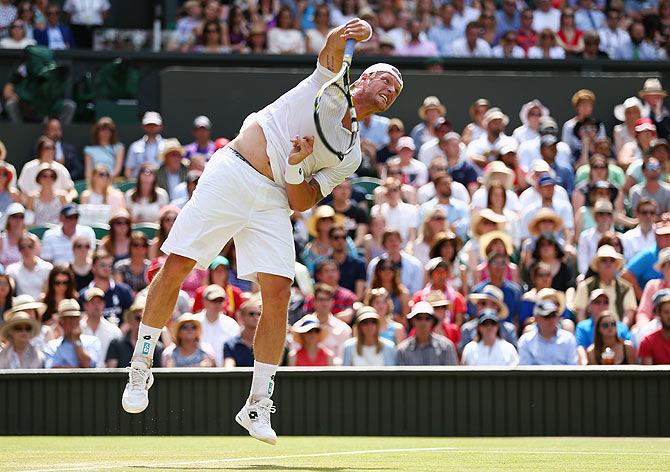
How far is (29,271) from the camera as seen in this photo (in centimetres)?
1229

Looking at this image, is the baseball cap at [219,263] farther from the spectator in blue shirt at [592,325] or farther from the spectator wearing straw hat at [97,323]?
the spectator in blue shirt at [592,325]

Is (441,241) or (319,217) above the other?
(319,217)

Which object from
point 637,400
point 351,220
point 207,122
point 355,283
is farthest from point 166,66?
point 637,400

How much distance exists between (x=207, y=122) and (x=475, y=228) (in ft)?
13.6

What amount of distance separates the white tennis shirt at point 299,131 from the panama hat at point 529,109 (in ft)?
31.3

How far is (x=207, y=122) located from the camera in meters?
15.4

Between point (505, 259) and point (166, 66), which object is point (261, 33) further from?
point (505, 259)

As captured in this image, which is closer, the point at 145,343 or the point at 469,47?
the point at 145,343

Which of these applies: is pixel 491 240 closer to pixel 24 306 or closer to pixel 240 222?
pixel 24 306

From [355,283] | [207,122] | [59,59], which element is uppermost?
[59,59]

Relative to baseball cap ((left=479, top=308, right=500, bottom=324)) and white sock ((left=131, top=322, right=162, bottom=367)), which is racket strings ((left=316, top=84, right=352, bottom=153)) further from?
baseball cap ((left=479, top=308, right=500, bottom=324))

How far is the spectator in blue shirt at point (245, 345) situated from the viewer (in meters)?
10.9

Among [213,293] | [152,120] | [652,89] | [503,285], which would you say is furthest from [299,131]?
[652,89]

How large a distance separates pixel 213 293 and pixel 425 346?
6.62ft
